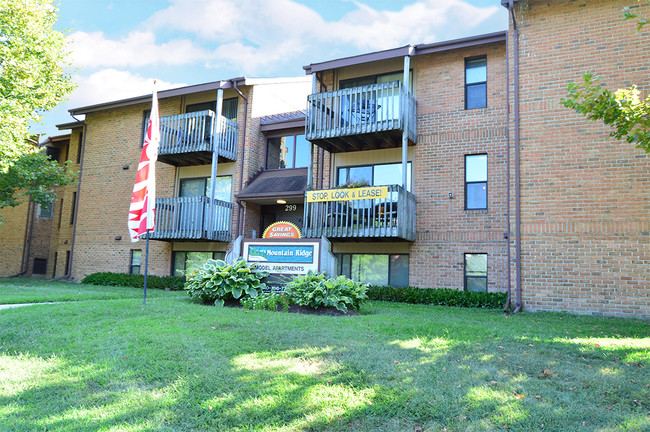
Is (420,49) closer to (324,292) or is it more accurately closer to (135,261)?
(324,292)

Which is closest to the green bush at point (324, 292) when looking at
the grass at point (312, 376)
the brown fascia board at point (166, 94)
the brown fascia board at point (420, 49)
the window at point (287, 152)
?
the grass at point (312, 376)

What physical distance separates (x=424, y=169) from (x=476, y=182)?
1.58m

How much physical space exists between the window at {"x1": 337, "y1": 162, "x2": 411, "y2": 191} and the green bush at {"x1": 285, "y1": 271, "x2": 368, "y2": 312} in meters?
5.41

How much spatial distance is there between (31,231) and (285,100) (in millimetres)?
14816

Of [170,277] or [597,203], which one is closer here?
[597,203]

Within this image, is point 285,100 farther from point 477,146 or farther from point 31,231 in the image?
point 31,231

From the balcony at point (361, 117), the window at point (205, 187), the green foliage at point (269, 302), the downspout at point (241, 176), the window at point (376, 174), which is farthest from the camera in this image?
the window at point (205, 187)

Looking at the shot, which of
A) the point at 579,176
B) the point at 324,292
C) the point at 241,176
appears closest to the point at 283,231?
the point at 241,176

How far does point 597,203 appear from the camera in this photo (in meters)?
10.5

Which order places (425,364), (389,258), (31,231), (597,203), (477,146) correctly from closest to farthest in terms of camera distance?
1. (425,364)
2. (597,203)
3. (477,146)
4. (389,258)
5. (31,231)

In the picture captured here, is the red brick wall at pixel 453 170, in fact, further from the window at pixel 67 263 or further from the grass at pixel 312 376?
the window at pixel 67 263

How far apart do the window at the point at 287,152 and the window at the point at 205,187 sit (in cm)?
179

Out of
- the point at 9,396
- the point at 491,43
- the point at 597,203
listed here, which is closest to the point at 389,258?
the point at 597,203

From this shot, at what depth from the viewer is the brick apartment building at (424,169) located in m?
10.6
